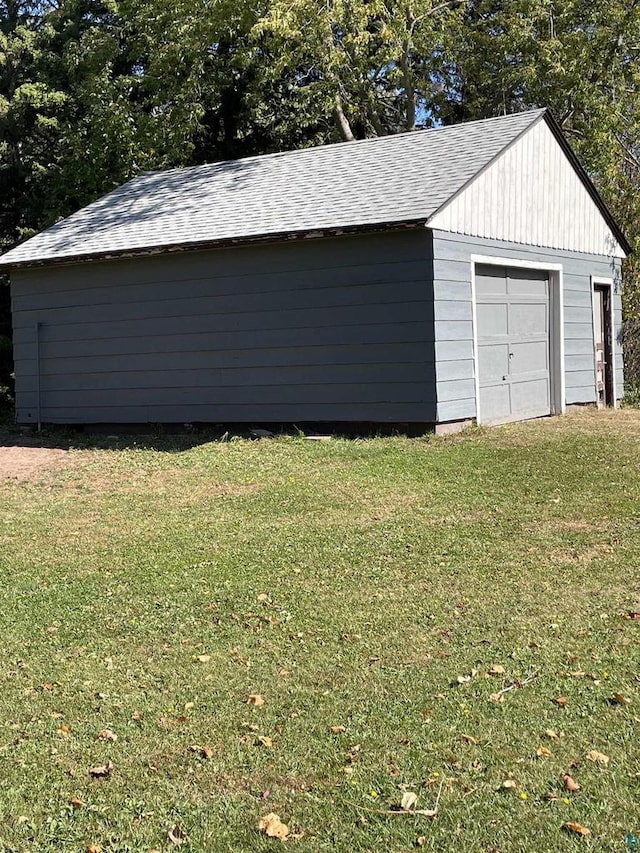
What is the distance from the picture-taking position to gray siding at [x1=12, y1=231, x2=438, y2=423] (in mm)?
12352

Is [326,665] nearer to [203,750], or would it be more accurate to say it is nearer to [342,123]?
[203,750]

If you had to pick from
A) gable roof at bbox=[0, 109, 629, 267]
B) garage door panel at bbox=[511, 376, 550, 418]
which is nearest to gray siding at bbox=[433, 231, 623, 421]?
gable roof at bbox=[0, 109, 629, 267]

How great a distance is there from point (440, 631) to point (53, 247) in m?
11.7

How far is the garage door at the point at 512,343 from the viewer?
13383mm

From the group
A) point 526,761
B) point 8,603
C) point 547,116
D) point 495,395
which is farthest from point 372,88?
point 526,761

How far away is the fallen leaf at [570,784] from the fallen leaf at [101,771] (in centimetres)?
178

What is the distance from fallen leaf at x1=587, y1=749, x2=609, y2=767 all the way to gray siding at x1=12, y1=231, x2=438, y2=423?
837cm

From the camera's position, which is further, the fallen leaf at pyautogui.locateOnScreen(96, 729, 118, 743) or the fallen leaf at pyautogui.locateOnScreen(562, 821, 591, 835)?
the fallen leaf at pyautogui.locateOnScreen(96, 729, 118, 743)

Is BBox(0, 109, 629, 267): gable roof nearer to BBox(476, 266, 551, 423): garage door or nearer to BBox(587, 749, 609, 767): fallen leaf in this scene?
BBox(476, 266, 551, 423): garage door

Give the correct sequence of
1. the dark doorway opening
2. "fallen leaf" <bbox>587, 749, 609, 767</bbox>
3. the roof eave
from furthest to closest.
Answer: the dark doorway opening
the roof eave
"fallen leaf" <bbox>587, 749, 609, 767</bbox>

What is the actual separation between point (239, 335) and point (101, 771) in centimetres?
1005

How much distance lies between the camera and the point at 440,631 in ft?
17.9

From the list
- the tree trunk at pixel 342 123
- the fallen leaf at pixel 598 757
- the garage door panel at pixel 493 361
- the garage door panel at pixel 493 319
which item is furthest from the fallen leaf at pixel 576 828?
the tree trunk at pixel 342 123

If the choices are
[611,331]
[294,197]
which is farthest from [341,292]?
[611,331]
